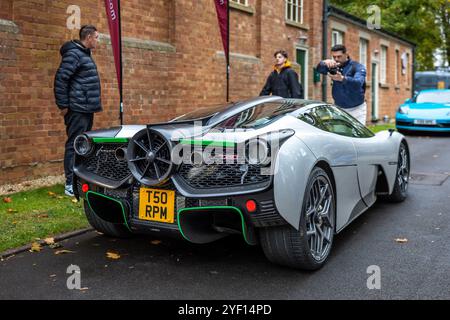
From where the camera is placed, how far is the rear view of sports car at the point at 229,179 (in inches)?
144

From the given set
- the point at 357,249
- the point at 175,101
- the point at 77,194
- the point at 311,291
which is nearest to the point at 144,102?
the point at 175,101

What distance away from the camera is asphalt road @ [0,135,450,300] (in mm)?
3576

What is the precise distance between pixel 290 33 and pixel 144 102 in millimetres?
7330

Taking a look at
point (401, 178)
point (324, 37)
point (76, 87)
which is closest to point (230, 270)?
point (401, 178)

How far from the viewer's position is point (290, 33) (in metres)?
16.0

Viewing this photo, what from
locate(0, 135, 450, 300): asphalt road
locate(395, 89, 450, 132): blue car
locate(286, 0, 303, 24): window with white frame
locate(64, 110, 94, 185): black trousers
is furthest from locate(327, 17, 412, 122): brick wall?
locate(0, 135, 450, 300): asphalt road

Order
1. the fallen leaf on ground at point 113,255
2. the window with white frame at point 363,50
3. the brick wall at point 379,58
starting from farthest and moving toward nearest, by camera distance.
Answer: the window with white frame at point 363,50, the brick wall at point 379,58, the fallen leaf on ground at point 113,255

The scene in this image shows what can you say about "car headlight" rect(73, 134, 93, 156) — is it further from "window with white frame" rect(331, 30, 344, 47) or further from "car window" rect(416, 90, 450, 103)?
"window with white frame" rect(331, 30, 344, 47)

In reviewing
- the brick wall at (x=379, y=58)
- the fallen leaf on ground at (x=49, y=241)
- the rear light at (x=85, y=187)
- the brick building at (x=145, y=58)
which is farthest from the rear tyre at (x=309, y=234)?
the brick wall at (x=379, y=58)

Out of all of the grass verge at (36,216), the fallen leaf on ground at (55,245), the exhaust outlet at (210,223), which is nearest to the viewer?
the exhaust outlet at (210,223)

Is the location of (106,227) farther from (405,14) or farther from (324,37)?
(405,14)

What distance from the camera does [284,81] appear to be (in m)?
9.13

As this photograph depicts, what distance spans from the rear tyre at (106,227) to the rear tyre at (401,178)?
3.28m

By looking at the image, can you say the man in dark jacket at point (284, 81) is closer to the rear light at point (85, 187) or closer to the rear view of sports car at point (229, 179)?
the rear view of sports car at point (229, 179)
